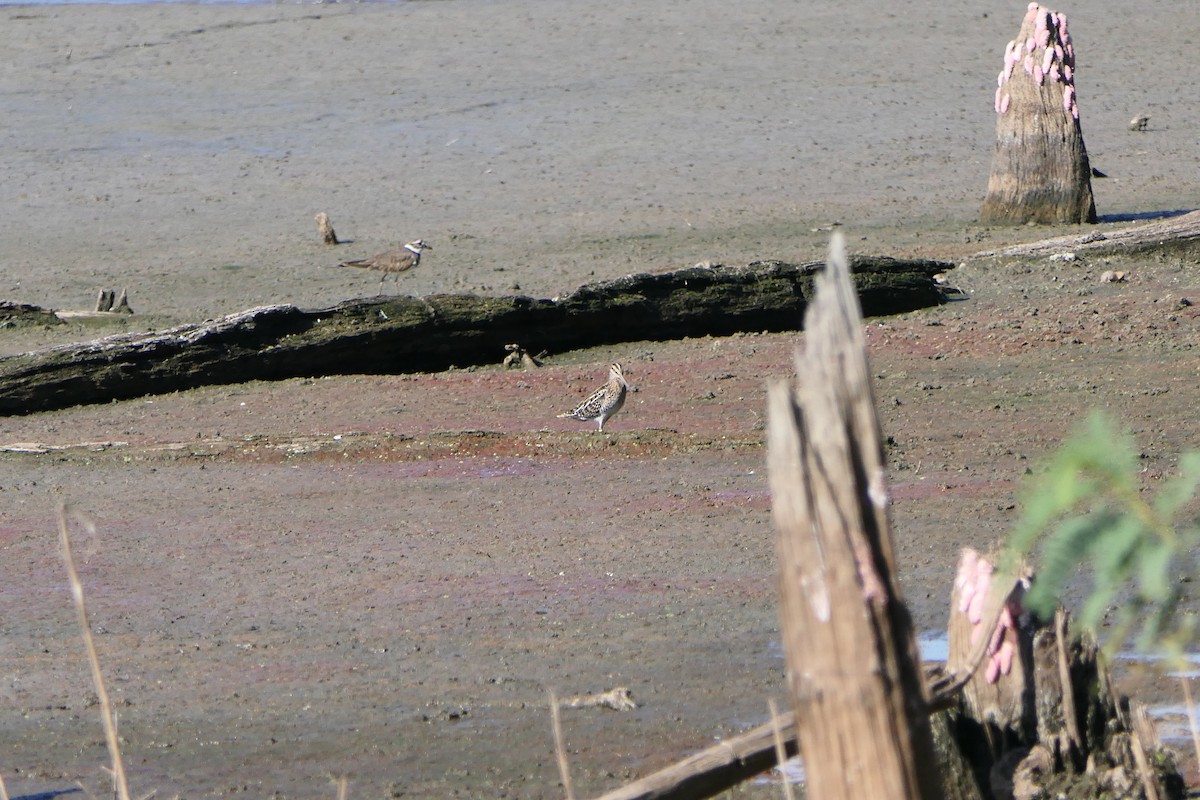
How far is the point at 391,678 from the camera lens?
5852 mm

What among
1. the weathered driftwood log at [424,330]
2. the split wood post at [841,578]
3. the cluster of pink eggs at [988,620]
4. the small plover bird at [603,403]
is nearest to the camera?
the split wood post at [841,578]

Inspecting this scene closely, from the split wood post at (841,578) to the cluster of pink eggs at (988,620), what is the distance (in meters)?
1.59

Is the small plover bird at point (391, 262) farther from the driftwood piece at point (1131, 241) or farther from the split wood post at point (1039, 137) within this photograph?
the split wood post at point (1039, 137)

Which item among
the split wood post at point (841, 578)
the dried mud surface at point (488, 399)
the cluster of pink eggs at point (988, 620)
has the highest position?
the split wood post at point (841, 578)

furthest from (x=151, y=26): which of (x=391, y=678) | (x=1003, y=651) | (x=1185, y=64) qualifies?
(x=1003, y=651)

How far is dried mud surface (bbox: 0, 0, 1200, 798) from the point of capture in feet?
18.4

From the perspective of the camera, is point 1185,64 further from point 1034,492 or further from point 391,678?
point 1034,492

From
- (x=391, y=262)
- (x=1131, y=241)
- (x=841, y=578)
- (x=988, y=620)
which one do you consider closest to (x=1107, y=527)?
(x=841, y=578)

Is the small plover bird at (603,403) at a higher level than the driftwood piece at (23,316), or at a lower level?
lower

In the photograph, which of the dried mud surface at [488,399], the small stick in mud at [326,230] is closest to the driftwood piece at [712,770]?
the dried mud surface at [488,399]

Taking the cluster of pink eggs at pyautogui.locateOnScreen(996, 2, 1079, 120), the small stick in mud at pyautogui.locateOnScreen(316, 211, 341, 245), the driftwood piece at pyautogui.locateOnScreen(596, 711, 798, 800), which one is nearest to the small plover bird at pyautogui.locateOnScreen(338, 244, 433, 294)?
the small stick in mud at pyautogui.locateOnScreen(316, 211, 341, 245)

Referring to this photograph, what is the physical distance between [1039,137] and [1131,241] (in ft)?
8.17

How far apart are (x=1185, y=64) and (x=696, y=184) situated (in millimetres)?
7989

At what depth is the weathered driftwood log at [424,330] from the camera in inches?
440
